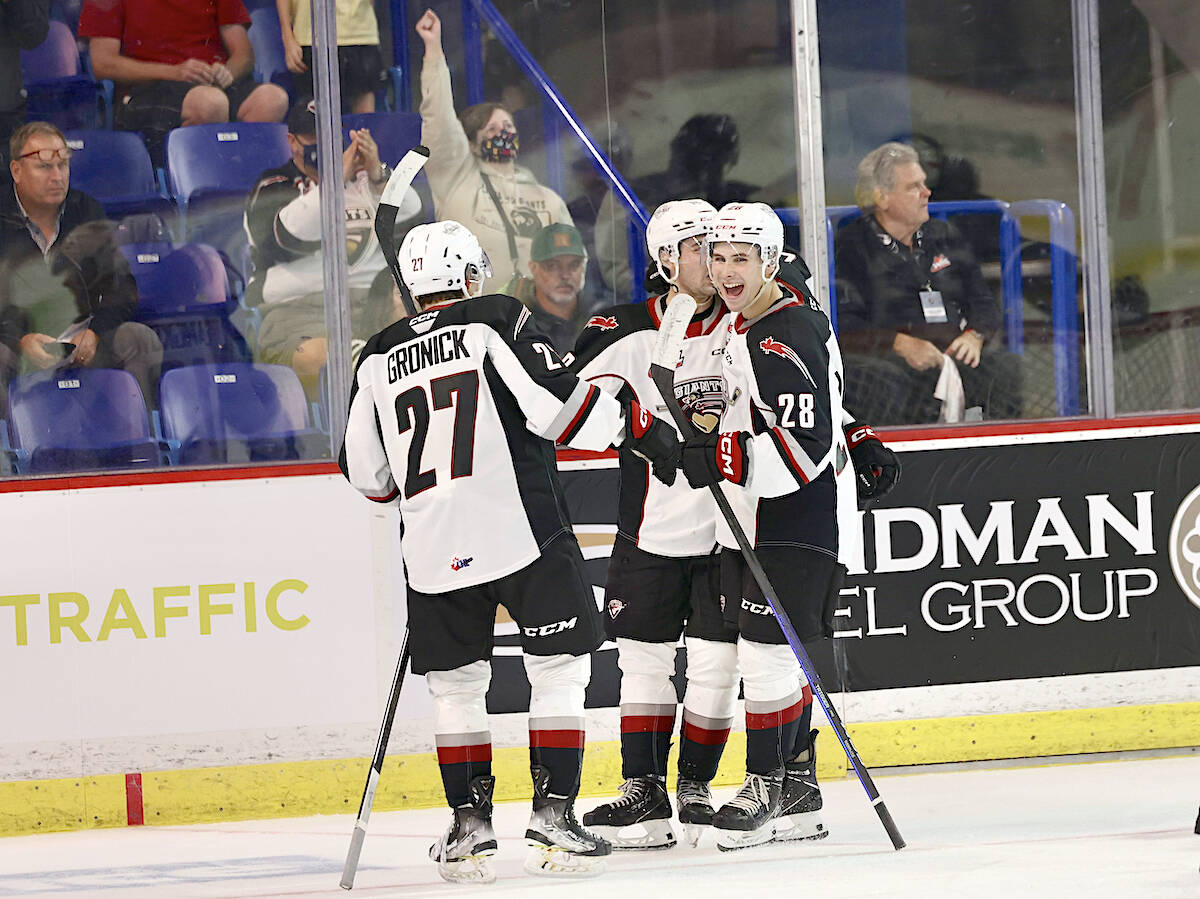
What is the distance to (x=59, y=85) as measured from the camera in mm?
4547

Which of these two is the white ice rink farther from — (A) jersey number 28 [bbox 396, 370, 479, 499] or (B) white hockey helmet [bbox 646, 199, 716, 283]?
(B) white hockey helmet [bbox 646, 199, 716, 283]

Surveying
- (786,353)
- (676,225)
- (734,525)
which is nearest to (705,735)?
(734,525)

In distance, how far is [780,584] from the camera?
352 centimetres

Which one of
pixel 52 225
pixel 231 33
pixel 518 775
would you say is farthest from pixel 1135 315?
pixel 52 225

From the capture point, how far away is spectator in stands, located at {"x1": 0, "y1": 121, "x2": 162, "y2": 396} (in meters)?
4.46

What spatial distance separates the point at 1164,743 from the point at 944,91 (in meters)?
2.04

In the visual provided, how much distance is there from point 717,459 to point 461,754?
0.80 metres

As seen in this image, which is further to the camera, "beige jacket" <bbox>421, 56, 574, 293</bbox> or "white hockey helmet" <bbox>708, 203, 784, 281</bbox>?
"beige jacket" <bbox>421, 56, 574, 293</bbox>

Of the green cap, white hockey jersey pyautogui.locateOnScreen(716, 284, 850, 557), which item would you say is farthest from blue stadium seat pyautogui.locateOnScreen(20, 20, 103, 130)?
white hockey jersey pyautogui.locateOnScreen(716, 284, 850, 557)

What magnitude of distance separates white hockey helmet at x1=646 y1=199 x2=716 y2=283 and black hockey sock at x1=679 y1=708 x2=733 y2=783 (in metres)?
0.98

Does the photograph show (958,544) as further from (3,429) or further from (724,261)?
(3,429)

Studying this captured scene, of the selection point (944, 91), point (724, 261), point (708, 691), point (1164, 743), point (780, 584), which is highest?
point (944, 91)

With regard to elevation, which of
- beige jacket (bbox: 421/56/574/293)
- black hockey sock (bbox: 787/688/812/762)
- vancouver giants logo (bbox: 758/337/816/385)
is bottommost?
black hockey sock (bbox: 787/688/812/762)

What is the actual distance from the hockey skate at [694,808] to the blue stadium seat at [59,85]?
2469 millimetres
